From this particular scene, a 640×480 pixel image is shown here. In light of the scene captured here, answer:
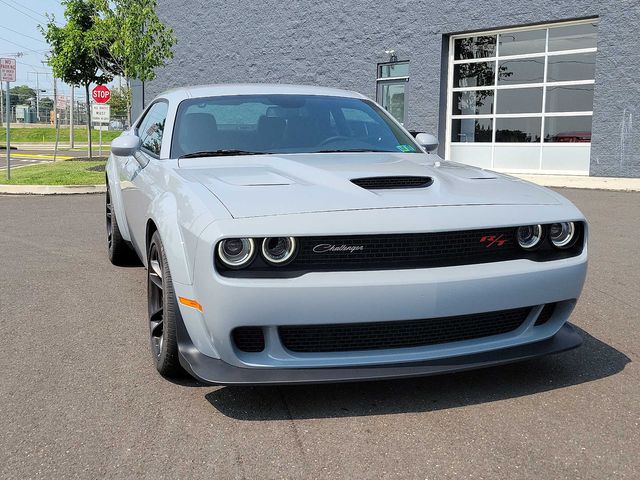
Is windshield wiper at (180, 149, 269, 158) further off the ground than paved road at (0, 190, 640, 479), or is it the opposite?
windshield wiper at (180, 149, 269, 158)

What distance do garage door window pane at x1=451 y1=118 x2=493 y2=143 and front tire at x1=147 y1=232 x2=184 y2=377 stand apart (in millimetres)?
16043

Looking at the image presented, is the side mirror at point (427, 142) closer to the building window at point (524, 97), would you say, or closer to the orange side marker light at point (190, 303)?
the orange side marker light at point (190, 303)

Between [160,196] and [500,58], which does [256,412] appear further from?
[500,58]

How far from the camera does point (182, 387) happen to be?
3361 millimetres

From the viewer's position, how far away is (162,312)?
3.45m

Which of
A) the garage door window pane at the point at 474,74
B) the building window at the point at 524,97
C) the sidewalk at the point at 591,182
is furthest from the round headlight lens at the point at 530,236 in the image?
the garage door window pane at the point at 474,74

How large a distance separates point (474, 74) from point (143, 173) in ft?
52.2

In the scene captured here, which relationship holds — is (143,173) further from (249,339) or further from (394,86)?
(394,86)

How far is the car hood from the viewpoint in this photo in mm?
2941

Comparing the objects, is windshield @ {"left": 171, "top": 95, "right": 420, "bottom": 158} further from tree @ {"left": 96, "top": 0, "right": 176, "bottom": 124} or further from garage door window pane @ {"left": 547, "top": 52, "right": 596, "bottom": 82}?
tree @ {"left": 96, "top": 0, "right": 176, "bottom": 124}

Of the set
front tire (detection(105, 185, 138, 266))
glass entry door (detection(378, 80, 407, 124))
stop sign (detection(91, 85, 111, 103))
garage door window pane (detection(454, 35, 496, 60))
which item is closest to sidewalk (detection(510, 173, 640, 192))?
garage door window pane (detection(454, 35, 496, 60))

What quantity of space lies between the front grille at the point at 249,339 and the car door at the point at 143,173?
1.27m

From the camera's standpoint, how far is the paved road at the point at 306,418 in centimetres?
258

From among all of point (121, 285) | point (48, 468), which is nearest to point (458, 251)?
point (48, 468)
